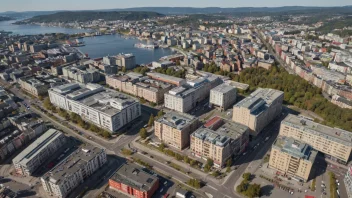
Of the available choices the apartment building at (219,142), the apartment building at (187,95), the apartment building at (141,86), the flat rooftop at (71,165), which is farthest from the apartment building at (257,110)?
the flat rooftop at (71,165)

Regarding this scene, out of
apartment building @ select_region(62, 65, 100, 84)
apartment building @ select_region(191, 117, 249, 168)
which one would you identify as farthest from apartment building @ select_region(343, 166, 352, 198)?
apartment building @ select_region(62, 65, 100, 84)

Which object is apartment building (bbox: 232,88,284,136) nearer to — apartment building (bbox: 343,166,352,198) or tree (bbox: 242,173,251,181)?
tree (bbox: 242,173,251,181)

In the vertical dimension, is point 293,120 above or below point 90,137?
above

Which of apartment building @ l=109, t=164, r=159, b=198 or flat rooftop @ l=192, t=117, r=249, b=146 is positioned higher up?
flat rooftop @ l=192, t=117, r=249, b=146

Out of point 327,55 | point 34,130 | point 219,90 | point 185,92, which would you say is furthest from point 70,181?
point 327,55

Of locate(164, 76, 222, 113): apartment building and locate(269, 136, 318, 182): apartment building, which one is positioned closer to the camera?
locate(269, 136, 318, 182): apartment building

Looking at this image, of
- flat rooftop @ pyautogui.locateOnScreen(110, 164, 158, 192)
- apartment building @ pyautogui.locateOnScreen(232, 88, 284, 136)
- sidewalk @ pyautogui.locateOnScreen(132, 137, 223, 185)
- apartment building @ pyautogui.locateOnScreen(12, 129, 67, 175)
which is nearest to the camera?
flat rooftop @ pyautogui.locateOnScreen(110, 164, 158, 192)

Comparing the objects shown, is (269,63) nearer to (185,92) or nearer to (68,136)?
(185,92)

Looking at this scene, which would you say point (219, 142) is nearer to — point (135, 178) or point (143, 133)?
point (135, 178)
